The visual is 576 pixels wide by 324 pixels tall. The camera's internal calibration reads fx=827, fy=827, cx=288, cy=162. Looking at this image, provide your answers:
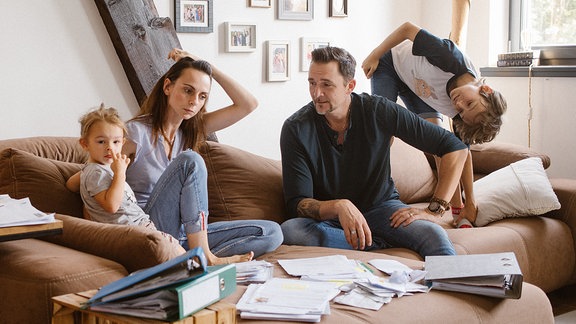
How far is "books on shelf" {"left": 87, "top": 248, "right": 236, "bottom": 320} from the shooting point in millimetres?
1887

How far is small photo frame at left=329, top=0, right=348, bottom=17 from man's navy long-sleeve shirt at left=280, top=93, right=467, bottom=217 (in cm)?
154

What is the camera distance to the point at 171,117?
309 centimetres

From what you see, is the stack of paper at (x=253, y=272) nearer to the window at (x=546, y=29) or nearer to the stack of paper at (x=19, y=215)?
the stack of paper at (x=19, y=215)

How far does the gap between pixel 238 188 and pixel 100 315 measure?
1499 millimetres

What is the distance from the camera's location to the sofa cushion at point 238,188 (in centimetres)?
337

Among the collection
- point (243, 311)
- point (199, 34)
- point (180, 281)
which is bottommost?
point (243, 311)

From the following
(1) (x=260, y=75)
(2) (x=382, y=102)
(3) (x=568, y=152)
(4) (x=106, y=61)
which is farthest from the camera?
(3) (x=568, y=152)

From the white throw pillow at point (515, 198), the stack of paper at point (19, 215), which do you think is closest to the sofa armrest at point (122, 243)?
the stack of paper at point (19, 215)

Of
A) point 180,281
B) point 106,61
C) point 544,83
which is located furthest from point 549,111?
point 180,281

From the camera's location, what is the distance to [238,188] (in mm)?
3416

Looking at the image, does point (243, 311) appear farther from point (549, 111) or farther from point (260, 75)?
point (549, 111)

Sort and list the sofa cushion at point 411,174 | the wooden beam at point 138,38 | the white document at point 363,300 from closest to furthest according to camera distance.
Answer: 1. the white document at point 363,300
2. the wooden beam at point 138,38
3. the sofa cushion at point 411,174

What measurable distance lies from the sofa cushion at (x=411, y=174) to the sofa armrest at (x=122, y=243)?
75.5 inches

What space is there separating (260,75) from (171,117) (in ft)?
4.84
